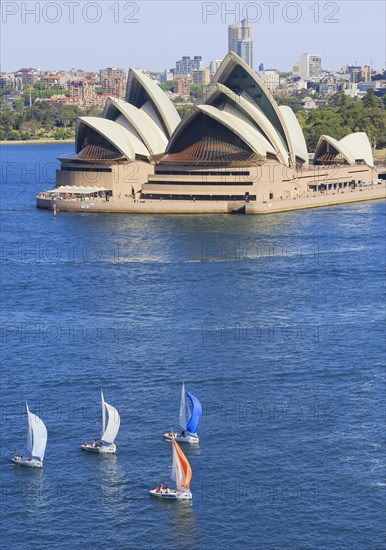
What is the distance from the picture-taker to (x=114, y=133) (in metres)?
69.7

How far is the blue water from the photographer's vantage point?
24.5 m

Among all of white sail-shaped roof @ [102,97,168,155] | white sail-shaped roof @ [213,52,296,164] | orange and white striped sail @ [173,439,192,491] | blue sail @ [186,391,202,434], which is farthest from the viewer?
white sail-shaped roof @ [102,97,168,155]

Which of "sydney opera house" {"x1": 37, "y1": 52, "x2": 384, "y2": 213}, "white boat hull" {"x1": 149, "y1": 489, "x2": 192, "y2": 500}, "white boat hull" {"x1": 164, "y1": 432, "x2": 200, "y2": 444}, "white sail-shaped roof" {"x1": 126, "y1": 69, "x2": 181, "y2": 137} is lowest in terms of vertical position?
"white boat hull" {"x1": 149, "y1": 489, "x2": 192, "y2": 500}

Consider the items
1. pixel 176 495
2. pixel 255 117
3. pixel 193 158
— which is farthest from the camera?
pixel 255 117

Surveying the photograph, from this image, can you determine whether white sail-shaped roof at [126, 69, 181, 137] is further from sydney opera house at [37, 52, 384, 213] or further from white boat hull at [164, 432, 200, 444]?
white boat hull at [164, 432, 200, 444]

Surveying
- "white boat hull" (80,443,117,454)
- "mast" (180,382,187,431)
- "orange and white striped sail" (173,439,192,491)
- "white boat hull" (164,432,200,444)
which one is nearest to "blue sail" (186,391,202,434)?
"white boat hull" (164,432,200,444)

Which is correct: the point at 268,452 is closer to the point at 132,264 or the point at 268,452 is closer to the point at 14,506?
the point at 14,506

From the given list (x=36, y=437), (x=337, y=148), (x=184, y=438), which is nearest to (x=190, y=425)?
(x=184, y=438)

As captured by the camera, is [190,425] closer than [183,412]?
Yes

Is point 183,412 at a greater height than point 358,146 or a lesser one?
lesser

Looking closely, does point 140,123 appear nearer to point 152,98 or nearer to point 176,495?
point 152,98

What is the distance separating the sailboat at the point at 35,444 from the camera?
87.9 ft

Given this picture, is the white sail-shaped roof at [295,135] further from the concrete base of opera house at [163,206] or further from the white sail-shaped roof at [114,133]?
the white sail-shaped roof at [114,133]

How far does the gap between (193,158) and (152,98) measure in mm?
5387
